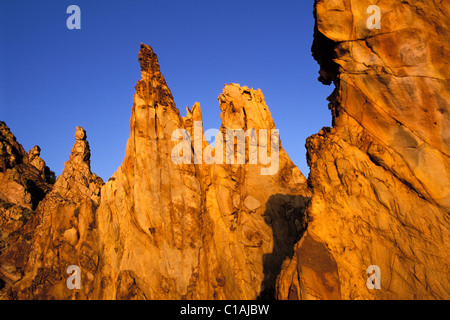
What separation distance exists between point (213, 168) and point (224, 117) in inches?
171

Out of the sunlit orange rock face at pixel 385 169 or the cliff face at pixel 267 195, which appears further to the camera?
the cliff face at pixel 267 195

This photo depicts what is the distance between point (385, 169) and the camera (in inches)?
670

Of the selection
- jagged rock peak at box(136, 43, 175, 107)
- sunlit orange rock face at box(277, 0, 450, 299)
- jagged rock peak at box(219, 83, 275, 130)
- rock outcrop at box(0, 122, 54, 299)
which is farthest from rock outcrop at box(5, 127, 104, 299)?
sunlit orange rock face at box(277, 0, 450, 299)

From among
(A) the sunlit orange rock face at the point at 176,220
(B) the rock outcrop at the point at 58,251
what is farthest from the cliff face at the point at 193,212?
(B) the rock outcrop at the point at 58,251

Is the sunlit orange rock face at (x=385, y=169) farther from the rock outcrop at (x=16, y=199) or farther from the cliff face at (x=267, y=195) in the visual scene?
the rock outcrop at (x=16, y=199)

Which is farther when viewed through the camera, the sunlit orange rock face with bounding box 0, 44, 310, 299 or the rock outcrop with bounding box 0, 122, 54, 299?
the rock outcrop with bounding box 0, 122, 54, 299

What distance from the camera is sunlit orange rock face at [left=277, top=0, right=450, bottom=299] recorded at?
51.2ft

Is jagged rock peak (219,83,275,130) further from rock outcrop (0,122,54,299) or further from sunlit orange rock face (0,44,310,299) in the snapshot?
rock outcrop (0,122,54,299)

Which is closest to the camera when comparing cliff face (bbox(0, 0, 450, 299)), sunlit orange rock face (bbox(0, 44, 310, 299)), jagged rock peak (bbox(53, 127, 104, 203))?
cliff face (bbox(0, 0, 450, 299))

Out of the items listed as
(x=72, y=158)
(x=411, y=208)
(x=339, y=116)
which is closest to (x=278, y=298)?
(x=411, y=208)

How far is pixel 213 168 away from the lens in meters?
29.5

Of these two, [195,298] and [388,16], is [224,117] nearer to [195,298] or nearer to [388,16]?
[195,298]

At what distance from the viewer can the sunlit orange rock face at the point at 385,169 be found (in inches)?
614

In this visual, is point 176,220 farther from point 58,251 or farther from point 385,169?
point 385,169
